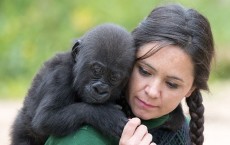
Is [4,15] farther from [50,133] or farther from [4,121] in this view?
[50,133]

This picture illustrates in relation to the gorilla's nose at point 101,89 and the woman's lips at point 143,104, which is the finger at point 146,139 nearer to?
the woman's lips at point 143,104

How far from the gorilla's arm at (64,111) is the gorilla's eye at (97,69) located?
0.13m

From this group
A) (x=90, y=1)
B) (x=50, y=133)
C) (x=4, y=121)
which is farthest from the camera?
(x=90, y=1)

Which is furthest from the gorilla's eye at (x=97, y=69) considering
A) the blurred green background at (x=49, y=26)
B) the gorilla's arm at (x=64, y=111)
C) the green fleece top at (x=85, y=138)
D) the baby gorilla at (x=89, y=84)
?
the blurred green background at (x=49, y=26)

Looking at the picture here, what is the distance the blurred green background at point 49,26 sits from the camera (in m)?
9.29

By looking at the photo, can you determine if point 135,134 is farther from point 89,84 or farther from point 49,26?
point 49,26

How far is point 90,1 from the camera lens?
10.0m

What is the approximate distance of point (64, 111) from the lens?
3.11 m

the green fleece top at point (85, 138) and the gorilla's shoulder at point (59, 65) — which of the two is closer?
the green fleece top at point (85, 138)

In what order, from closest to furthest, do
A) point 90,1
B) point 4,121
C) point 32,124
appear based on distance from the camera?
point 32,124, point 4,121, point 90,1

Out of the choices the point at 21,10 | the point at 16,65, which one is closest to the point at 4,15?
the point at 21,10

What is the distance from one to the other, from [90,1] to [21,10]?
1.17 meters

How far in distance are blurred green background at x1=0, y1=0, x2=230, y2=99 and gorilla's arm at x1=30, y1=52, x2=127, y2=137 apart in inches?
227

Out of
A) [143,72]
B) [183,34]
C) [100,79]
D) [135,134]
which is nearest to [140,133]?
[135,134]
